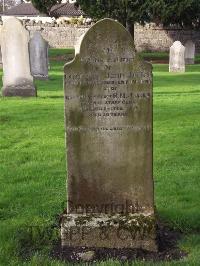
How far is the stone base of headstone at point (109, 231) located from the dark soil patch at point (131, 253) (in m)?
0.05

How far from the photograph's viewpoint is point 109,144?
4.84 meters

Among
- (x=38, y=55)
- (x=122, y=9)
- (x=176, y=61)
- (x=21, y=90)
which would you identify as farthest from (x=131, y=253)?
(x=122, y=9)

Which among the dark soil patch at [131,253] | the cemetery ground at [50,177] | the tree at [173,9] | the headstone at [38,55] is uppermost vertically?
the tree at [173,9]

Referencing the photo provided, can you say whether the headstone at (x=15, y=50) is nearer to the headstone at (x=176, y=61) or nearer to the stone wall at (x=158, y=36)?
the headstone at (x=176, y=61)

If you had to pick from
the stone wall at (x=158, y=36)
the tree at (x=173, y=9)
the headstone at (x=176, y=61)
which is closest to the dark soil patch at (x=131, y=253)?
the headstone at (x=176, y=61)

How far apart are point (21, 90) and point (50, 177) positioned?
8070 mm

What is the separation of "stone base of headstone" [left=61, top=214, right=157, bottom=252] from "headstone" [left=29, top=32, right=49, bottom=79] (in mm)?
15117

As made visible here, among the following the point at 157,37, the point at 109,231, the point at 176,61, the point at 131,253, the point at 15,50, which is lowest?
the point at 131,253

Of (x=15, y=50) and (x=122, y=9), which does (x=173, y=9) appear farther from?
(x=15, y=50)

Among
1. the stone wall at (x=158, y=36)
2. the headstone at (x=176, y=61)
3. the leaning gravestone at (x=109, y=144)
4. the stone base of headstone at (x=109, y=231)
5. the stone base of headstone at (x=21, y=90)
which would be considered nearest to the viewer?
the leaning gravestone at (x=109, y=144)

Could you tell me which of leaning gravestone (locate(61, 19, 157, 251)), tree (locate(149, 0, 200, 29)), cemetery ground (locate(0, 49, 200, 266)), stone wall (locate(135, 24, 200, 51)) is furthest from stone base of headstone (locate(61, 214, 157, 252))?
stone wall (locate(135, 24, 200, 51))

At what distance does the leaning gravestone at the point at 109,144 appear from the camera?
4691 mm

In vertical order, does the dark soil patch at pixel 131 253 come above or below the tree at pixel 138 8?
below

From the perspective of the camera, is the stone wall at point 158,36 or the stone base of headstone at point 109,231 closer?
the stone base of headstone at point 109,231
